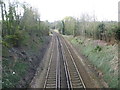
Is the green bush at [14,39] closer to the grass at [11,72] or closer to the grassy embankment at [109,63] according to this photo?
the grass at [11,72]

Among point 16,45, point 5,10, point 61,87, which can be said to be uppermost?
point 5,10

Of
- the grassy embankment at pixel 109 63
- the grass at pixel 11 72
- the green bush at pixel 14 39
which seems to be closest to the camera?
the grass at pixel 11 72

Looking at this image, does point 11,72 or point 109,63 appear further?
point 109,63

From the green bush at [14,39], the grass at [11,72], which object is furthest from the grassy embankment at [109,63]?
the green bush at [14,39]

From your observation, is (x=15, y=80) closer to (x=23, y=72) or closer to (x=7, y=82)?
(x=7, y=82)

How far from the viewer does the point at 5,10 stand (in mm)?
27203

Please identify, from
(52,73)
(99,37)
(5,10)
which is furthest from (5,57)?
(99,37)

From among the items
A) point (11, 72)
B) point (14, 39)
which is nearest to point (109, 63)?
point (11, 72)

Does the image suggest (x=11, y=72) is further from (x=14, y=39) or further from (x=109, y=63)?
(x=109, y=63)

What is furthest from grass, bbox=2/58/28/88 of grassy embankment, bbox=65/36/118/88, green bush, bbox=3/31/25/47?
grassy embankment, bbox=65/36/118/88

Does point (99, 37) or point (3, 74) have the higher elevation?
point (99, 37)

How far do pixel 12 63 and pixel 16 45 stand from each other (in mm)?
6111

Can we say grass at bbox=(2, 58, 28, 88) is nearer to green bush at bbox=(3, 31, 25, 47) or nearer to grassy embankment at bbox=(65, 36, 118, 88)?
green bush at bbox=(3, 31, 25, 47)

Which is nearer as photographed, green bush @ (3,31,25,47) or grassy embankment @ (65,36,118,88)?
grassy embankment @ (65,36,118,88)
